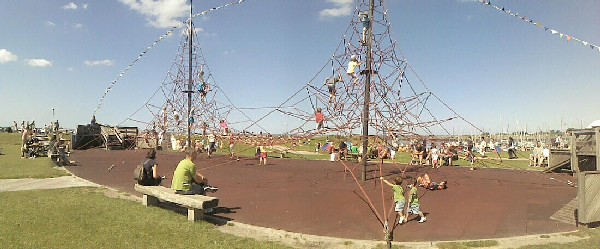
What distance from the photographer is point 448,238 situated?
22.5ft

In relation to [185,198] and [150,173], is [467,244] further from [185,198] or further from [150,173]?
[150,173]

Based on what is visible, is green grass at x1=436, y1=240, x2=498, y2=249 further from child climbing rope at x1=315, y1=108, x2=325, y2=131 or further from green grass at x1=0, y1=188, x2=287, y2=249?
child climbing rope at x1=315, y1=108, x2=325, y2=131

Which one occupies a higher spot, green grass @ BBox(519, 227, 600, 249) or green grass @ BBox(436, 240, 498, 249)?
green grass @ BBox(436, 240, 498, 249)

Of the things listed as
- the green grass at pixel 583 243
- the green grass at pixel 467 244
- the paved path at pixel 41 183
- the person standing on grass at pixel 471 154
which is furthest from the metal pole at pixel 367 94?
the paved path at pixel 41 183

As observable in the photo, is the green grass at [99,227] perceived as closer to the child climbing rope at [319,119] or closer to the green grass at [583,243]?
the green grass at [583,243]

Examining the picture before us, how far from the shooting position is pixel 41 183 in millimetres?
12070

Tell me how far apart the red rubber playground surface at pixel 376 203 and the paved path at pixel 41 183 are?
66cm

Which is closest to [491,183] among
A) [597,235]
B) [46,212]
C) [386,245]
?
[597,235]

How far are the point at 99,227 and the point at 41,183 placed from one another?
6.82 metres

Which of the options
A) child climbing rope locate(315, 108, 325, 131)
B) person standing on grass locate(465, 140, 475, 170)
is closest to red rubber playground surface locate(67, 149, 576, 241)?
child climbing rope locate(315, 108, 325, 131)

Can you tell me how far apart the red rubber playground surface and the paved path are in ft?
2.16

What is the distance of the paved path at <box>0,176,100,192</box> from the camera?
1118 centimetres

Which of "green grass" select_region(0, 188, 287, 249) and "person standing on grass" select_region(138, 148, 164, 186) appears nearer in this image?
"green grass" select_region(0, 188, 287, 249)

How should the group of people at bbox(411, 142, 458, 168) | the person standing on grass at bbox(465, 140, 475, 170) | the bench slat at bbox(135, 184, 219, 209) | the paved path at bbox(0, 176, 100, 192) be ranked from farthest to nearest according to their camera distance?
the group of people at bbox(411, 142, 458, 168) → the person standing on grass at bbox(465, 140, 475, 170) → the paved path at bbox(0, 176, 100, 192) → the bench slat at bbox(135, 184, 219, 209)
